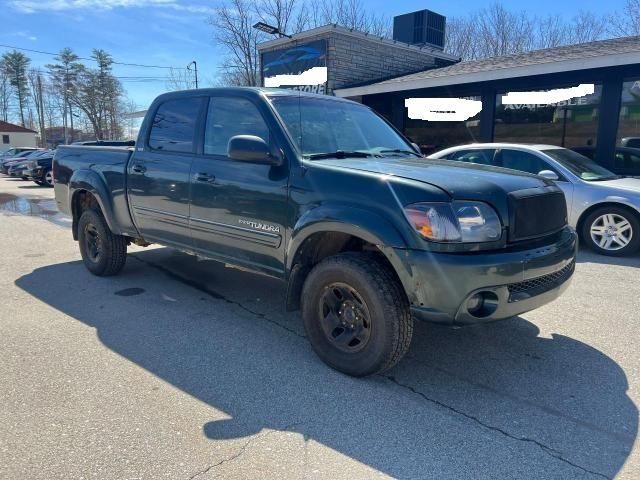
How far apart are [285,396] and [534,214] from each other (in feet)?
6.51

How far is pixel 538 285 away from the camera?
3209 millimetres

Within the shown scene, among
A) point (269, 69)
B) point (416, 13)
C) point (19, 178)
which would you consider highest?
point (416, 13)

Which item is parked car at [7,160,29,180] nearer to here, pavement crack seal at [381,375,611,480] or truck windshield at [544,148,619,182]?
truck windshield at [544,148,619,182]

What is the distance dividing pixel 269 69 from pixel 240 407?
54.4 feet

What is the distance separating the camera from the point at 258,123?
13.0ft

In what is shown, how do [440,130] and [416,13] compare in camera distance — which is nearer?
[440,130]

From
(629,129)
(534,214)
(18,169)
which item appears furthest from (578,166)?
(18,169)

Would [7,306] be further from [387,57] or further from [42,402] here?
[387,57]

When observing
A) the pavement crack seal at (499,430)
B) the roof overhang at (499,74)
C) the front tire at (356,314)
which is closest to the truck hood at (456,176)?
the front tire at (356,314)

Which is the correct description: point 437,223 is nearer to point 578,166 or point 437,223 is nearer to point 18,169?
point 578,166

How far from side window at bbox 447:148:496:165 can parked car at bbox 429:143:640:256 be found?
2cm

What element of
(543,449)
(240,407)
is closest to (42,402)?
(240,407)

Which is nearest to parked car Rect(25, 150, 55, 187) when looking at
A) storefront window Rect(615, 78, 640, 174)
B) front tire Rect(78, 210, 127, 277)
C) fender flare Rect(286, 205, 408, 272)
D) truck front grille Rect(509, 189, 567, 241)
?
front tire Rect(78, 210, 127, 277)

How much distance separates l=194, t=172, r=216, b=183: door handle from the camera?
4.17 m
